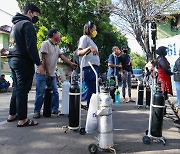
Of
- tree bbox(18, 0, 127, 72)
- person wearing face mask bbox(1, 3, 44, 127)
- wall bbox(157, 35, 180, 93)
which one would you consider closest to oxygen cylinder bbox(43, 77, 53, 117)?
person wearing face mask bbox(1, 3, 44, 127)

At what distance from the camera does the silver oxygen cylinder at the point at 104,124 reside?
10.7 feet

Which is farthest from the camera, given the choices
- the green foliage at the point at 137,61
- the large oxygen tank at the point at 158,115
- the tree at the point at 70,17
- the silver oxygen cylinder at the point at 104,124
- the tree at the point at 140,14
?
the green foliage at the point at 137,61

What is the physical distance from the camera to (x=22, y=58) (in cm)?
443

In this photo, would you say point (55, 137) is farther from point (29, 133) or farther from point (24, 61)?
point (24, 61)

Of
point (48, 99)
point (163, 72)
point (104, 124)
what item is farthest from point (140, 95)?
point (104, 124)

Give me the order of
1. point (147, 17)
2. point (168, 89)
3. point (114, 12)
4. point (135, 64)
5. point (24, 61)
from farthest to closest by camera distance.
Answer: point (135, 64), point (114, 12), point (147, 17), point (168, 89), point (24, 61)

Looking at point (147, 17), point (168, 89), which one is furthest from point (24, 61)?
point (147, 17)

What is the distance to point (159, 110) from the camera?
380cm

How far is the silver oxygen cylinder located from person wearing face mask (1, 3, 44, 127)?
153 cm

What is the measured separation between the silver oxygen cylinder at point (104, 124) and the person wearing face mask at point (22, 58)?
1530 millimetres

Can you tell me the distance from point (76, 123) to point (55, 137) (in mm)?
406

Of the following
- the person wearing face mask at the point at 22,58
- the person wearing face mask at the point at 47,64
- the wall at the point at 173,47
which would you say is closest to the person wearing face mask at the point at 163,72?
the person wearing face mask at the point at 47,64

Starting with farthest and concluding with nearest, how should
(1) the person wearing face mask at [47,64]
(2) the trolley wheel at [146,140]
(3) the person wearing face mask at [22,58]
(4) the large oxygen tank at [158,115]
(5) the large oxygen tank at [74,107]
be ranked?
1. (1) the person wearing face mask at [47,64]
2. (3) the person wearing face mask at [22,58]
3. (5) the large oxygen tank at [74,107]
4. (4) the large oxygen tank at [158,115]
5. (2) the trolley wheel at [146,140]

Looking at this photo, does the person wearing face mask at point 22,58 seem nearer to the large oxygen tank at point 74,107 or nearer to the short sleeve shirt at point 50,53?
the large oxygen tank at point 74,107
